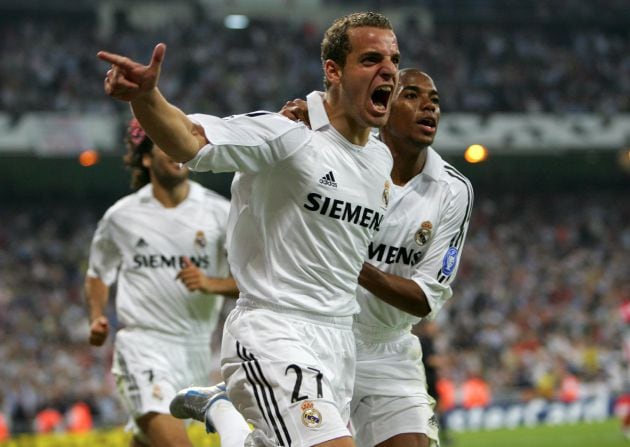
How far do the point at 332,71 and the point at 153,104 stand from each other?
1294mm

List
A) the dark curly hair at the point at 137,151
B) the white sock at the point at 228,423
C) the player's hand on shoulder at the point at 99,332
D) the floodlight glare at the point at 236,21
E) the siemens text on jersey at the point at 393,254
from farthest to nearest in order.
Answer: the floodlight glare at the point at 236,21
the dark curly hair at the point at 137,151
the player's hand on shoulder at the point at 99,332
the siemens text on jersey at the point at 393,254
the white sock at the point at 228,423

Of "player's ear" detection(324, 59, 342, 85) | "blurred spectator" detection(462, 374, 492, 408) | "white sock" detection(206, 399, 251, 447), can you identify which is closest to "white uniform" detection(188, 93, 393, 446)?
"player's ear" detection(324, 59, 342, 85)

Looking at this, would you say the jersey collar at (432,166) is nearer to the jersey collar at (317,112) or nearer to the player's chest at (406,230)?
the player's chest at (406,230)

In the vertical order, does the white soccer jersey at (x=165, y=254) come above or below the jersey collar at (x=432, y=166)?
below

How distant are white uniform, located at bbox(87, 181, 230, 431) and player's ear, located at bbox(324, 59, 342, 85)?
9.90 feet

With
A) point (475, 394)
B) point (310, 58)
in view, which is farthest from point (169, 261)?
point (310, 58)

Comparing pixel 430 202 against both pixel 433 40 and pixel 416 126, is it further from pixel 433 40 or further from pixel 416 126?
pixel 433 40

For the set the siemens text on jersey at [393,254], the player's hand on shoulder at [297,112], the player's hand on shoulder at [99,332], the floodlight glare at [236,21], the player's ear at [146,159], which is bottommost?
the player's hand on shoulder at [99,332]

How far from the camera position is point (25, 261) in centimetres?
2698

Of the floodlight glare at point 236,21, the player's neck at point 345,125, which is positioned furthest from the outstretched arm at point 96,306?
the floodlight glare at point 236,21

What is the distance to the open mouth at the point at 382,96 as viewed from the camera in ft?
17.3

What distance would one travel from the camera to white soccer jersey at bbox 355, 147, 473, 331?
20.8 ft

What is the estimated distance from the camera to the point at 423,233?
6398 mm

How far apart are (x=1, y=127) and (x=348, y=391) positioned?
24719 mm
